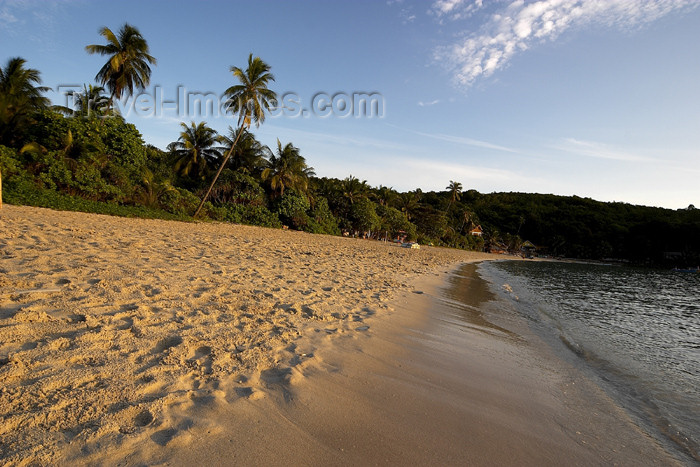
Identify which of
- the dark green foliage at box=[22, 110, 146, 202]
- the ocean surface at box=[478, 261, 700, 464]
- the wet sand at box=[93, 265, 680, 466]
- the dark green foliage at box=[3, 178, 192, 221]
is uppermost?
the dark green foliage at box=[22, 110, 146, 202]

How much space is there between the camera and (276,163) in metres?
30.4

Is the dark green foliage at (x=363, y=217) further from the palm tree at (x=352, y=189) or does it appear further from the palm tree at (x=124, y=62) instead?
the palm tree at (x=124, y=62)

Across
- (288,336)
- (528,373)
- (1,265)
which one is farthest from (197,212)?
(528,373)

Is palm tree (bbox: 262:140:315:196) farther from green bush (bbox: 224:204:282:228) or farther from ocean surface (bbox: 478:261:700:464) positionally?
ocean surface (bbox: 478:261:700:464)

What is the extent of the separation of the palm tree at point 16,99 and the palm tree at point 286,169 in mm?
15351

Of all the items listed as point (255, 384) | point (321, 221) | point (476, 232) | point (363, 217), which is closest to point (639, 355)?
point (255, 384)

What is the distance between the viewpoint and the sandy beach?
2051mm

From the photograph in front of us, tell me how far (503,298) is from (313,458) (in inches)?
405

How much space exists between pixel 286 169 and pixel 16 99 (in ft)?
58.1

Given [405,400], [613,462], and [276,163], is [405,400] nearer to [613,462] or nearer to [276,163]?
[613,462]

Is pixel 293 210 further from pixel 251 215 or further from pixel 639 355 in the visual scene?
pixel 639 355

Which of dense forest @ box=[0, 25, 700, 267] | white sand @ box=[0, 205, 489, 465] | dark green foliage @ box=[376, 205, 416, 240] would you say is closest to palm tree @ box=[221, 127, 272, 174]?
dense forest @ box=[0, 25, 700, 267]

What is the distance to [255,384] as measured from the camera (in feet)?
9.22

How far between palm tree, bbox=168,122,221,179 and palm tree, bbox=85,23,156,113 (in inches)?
184
